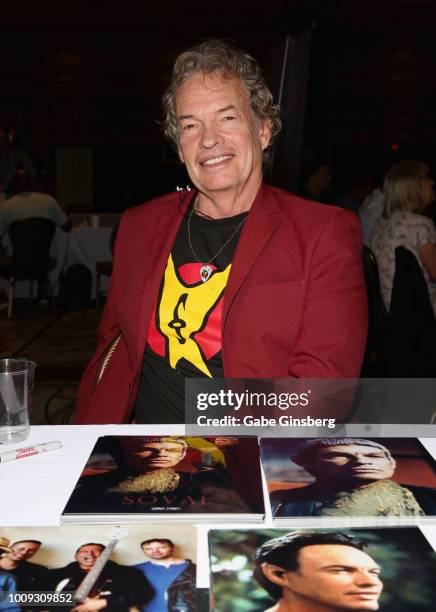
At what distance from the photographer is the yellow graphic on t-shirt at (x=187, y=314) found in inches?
65.6

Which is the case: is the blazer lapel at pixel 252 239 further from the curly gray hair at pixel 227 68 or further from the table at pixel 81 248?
the table at pixel 81 248

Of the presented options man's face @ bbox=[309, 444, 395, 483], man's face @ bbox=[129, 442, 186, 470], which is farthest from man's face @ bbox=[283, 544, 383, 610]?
man's face @ bbox=[129, 442, 186, 470]

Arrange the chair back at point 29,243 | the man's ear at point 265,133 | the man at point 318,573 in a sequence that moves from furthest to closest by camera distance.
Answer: the chair back at point 29,243
the man's ear at point 265,133
the man at point 318,573

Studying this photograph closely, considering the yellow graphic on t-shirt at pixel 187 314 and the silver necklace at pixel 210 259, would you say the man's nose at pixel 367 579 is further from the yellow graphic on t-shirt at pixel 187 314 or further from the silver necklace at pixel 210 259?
the silver necklace at pixel 210 259

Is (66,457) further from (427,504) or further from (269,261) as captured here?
(269,261)

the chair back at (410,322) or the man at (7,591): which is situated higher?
the man at (7,591)

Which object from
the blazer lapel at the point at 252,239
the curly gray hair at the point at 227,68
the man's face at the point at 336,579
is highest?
the curly gray hair at the point at 227,68

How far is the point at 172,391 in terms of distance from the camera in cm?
171

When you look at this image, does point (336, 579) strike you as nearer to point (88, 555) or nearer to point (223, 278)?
point (88, 555)

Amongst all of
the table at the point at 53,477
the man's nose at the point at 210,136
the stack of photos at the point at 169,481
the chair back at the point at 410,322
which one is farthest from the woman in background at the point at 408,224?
the stack of photos at the point at 169,481

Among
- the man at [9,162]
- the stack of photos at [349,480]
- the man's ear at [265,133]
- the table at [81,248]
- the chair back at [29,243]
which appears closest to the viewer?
the stack of photos at [349,480]

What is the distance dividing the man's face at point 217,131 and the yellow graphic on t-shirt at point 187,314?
254mm

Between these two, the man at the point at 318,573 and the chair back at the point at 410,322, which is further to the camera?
the chair back at the point at 410,322

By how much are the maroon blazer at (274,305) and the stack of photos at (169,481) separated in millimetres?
484
